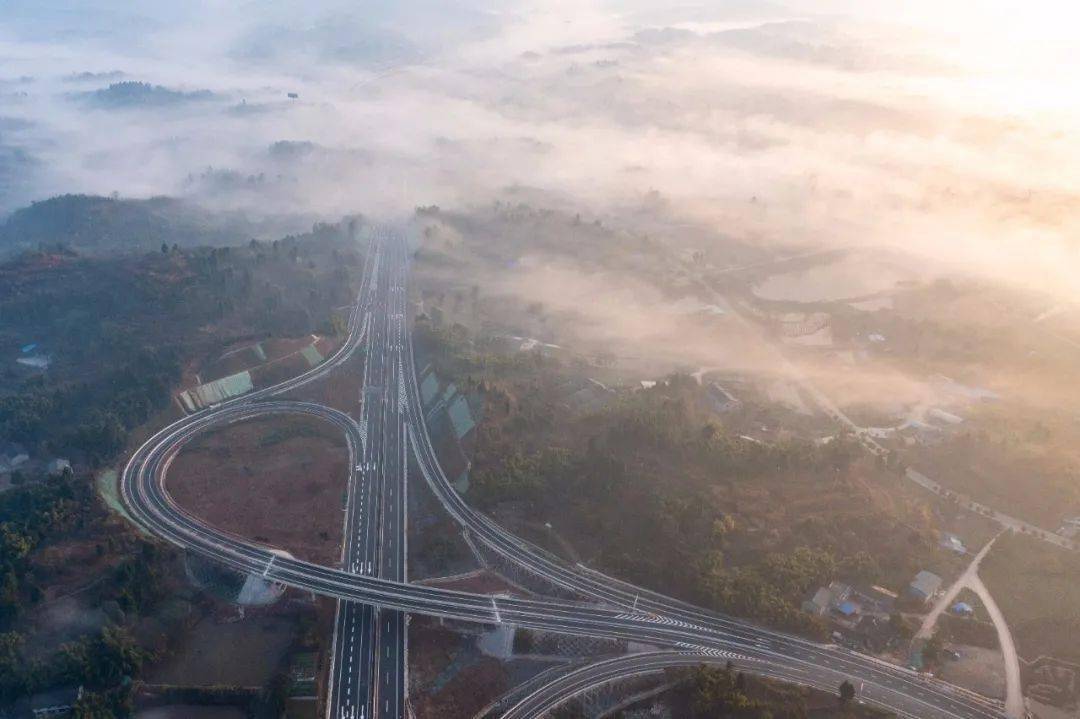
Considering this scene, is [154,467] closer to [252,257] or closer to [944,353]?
[252,257]

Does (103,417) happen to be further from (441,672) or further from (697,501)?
(697,501)

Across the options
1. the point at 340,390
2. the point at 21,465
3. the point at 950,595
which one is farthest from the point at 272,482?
the point at 950,595

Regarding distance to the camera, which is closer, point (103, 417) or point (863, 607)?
point (863, 607)

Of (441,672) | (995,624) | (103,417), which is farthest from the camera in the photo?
(103,417)

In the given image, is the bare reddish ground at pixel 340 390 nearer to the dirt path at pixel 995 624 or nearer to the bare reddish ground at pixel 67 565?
the bare reddish ground at pixel 67 565

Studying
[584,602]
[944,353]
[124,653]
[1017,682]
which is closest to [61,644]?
[124,653]

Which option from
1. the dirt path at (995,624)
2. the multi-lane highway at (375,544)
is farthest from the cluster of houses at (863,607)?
the multi-lane highway at (375,544)

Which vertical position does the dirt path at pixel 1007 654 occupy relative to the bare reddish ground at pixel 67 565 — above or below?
below
